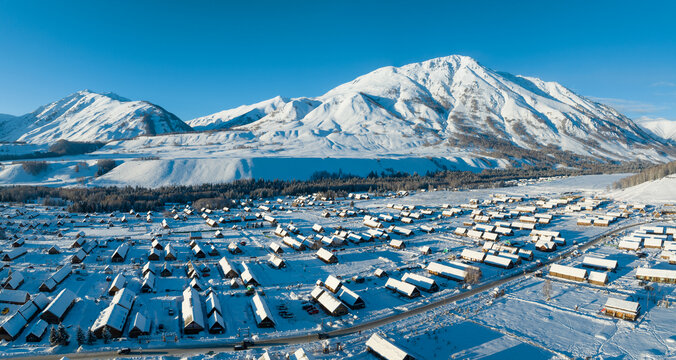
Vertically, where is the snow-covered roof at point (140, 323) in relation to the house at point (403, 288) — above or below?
below

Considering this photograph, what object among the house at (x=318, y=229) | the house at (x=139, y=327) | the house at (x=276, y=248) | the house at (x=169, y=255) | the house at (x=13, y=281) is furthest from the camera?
the house at (x=318, y=229)

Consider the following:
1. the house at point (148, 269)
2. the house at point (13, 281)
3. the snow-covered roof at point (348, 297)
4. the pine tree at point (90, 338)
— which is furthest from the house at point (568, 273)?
the house at point (13, 281)

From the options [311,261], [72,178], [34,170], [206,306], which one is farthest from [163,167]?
[206,306]

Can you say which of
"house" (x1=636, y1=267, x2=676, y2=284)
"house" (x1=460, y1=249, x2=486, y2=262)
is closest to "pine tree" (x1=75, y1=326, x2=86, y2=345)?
"house" (x1=460, y1=249, x2=486, y2=262)

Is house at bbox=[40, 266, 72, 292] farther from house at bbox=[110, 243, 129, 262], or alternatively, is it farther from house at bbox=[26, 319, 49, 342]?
house at bbox=[26, 319, 49, 342]

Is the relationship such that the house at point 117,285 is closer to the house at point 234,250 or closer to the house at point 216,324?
the house at point 216,324

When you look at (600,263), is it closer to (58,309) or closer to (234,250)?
(234,250)
